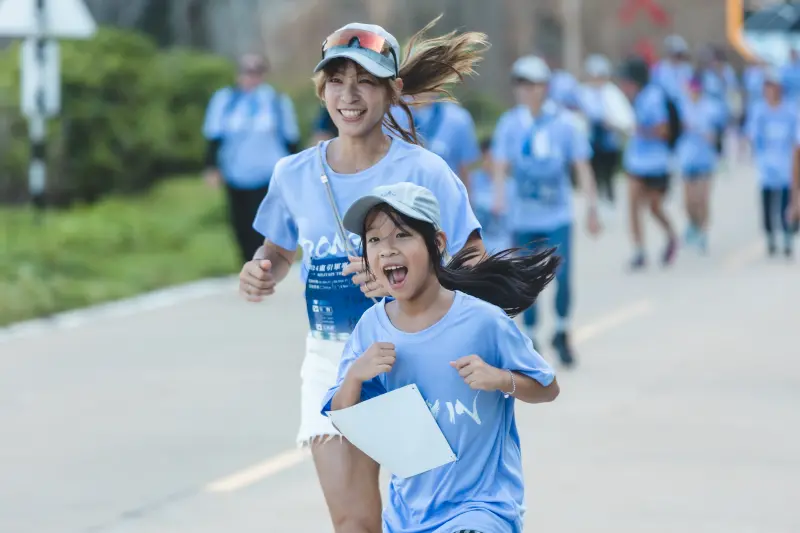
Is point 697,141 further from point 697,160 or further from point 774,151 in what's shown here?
point 774,151

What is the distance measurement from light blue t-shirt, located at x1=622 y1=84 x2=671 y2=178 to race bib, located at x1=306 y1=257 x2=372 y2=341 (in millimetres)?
12604

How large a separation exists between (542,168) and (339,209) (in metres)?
6.20

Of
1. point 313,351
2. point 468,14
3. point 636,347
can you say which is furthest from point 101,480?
point 468,14

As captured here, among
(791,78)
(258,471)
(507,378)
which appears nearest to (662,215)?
(791,78)

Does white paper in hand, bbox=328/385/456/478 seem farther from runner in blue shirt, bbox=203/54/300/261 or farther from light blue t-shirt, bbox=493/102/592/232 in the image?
runner in blue shirt, bbox=203/54/300/261

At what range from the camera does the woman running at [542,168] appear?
37.8ft

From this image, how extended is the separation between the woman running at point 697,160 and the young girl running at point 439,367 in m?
14.7

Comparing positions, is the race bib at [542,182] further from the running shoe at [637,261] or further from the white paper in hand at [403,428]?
the white paper in hand at [403,428]

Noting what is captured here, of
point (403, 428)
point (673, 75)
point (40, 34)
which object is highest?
point (40, 34)

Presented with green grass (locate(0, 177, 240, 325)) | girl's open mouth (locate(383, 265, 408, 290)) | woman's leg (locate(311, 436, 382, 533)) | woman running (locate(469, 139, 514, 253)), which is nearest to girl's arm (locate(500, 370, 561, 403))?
girl's open mouth (locate(383, 265, 408, 290))

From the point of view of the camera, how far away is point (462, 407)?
4.84 meters

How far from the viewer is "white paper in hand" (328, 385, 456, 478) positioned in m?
4.79

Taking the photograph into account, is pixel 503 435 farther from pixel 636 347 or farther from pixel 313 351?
pixel 636 347

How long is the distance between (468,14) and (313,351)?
3330 cm
